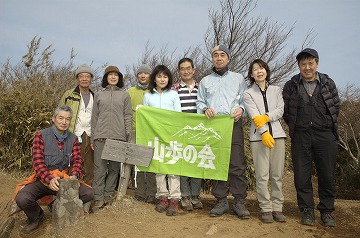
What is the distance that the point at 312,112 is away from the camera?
4.38m

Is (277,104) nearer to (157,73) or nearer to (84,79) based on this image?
(157,73)

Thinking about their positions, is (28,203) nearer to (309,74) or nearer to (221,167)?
(221,167)

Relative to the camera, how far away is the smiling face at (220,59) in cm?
469

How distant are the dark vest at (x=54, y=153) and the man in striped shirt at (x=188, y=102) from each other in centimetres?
180

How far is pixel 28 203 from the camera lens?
4.04 metres

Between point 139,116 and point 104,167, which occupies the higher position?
point 139,116

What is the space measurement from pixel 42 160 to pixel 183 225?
2014mm

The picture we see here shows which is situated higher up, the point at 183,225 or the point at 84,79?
the point at 84,79

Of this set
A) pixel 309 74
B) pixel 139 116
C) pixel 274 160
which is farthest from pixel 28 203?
pixel 309 74

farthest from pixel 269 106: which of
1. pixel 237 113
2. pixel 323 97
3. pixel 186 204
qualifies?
pixel 186 204

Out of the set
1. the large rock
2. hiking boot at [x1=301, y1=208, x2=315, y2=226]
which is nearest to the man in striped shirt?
hiking boot at [x1=301, y1=208, x2=315, y2=226]

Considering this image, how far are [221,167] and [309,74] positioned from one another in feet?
6.01

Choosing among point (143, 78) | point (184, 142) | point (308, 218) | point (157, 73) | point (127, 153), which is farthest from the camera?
point (143, 78)

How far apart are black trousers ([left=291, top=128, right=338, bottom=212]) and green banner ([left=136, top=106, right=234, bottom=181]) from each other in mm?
1008
